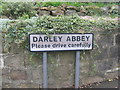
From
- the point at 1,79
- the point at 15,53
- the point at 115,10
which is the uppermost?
the point at 115,10

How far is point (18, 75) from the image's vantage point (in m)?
3.30

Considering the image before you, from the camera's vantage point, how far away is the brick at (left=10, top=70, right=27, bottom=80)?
10.8 feet

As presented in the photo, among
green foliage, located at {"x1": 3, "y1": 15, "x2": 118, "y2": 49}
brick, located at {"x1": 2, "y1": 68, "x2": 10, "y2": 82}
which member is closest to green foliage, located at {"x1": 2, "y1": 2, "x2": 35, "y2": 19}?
green foliage, located at {"x1": 3, "y1": 15, "x2": 118, "y2": 49}

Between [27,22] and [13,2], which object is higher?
[13,2]

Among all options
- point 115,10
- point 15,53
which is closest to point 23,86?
point 15,53

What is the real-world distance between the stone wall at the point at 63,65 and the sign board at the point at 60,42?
19 cm

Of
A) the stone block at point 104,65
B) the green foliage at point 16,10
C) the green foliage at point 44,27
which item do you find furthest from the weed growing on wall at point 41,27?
the green foliage at point 16,10

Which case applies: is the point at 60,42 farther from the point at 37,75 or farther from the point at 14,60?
the point at 14,60

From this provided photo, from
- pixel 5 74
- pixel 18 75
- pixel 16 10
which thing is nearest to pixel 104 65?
pixel 18 75

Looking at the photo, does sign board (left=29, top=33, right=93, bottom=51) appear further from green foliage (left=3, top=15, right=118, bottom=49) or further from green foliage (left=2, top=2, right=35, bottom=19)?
green foliage (left=2, top=2, right=35, bottom=19)

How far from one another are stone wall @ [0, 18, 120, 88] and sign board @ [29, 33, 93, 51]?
0.19 m

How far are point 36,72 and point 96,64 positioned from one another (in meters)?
1.20

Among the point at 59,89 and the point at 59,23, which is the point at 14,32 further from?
the point at 59,89

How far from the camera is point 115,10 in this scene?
16.4 ft
